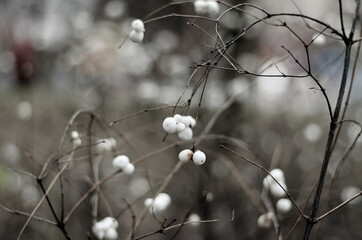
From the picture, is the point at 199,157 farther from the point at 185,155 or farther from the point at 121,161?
the point at 121,161

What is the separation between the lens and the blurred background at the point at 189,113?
9.21 feet

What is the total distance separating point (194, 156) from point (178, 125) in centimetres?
9

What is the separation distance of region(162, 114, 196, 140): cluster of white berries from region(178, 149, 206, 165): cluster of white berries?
6cm

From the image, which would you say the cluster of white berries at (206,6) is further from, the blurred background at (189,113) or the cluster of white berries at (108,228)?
the cluster of white berries at (108,228)

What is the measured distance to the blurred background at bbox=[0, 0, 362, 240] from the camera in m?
2.81

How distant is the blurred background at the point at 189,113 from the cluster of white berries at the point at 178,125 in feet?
2.27

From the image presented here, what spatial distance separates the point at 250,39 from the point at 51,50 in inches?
99.9

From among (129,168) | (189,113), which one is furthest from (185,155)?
(189,113)

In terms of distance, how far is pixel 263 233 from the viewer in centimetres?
255

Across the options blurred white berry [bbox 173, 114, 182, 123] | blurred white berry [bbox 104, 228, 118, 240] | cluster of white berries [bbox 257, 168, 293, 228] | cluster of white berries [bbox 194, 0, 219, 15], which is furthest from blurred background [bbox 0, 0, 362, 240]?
blurred white berry [bbox 173, 114, 182, 123]

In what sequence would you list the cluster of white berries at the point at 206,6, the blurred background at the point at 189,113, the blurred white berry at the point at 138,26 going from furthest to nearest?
the blurred background at the point at 189,113 < the cluster of white berries at the point at 206,6 < the blurred white berry at the point at 138,26

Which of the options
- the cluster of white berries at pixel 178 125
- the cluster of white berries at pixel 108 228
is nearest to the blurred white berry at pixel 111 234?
the cluster of white berries at pixel 108 228

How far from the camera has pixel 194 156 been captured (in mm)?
1157

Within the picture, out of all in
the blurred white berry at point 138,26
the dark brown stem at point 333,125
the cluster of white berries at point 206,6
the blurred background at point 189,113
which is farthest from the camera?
the blurred background at point 189,113
